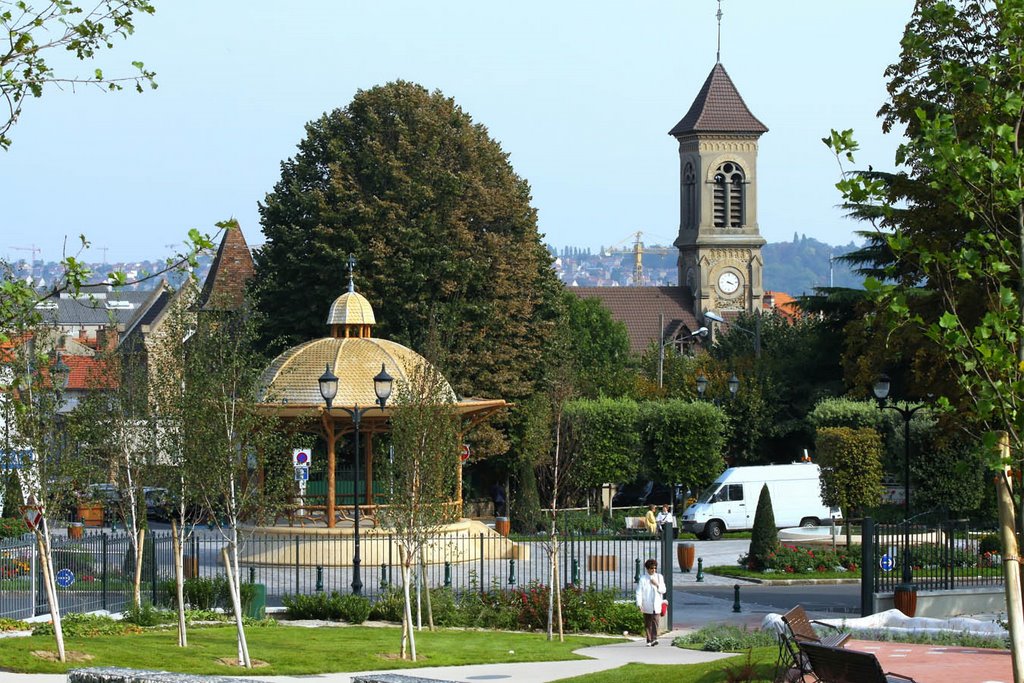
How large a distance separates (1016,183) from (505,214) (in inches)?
1560

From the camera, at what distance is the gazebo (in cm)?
3597

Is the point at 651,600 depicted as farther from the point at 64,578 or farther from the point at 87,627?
the point at 64,578

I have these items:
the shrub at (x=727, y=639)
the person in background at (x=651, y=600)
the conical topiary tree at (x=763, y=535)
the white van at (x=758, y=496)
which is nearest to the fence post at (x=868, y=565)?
the shrub at (x=727, y=639)

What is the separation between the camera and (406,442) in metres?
23.1

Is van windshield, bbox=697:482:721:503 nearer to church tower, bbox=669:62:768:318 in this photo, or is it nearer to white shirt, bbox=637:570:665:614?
white shirt, bbox=637:570:665:614

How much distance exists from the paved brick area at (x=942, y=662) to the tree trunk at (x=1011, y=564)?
4148 millimetres

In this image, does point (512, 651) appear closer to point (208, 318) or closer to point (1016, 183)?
point (208, 318)

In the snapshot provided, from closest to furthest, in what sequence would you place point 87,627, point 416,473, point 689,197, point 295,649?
point 295,649, point 87,627, point 416,473, point 689,197

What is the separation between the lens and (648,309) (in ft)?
354

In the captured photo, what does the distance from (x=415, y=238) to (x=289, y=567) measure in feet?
47.8

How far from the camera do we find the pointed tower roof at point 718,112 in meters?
113

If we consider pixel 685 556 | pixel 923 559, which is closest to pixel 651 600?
pixel 923 559

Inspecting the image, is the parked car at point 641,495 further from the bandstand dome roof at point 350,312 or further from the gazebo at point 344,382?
the bandstand dome roof at point 350,312

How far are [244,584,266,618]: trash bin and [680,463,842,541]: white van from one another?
21.0 meters
